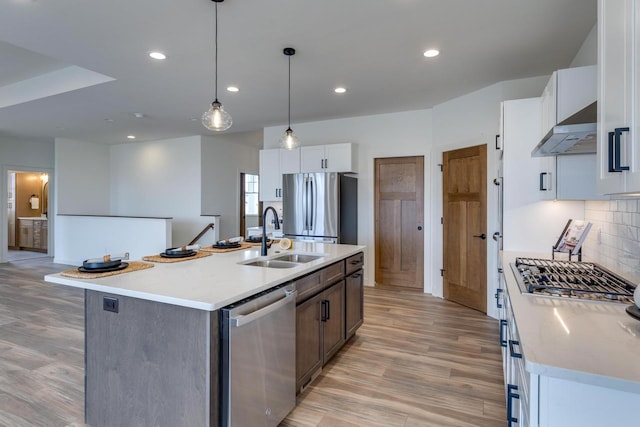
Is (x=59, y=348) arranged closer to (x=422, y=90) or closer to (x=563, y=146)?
(x=563, y=146)

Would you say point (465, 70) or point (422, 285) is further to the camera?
point (422, 285)

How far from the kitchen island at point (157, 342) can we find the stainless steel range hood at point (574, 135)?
160cm

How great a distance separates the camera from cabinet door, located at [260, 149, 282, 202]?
563 cm

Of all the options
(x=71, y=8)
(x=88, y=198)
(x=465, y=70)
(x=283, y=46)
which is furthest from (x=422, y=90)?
(x=88, y=198)

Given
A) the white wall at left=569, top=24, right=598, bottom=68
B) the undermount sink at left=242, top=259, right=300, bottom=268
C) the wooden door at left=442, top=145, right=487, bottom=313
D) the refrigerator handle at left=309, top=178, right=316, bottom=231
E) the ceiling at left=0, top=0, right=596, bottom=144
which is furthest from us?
the refrigerator handle at left=309, top=178, right=316, bottom=231

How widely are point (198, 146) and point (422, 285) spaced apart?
5191mm

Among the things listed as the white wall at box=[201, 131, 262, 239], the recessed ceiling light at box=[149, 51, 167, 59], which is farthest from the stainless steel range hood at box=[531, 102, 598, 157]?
the white wall at box=[201, 131, 262, 239]

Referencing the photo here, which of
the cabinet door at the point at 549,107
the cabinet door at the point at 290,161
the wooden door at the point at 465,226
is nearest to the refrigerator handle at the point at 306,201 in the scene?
the cabinet door at the point at 290,161

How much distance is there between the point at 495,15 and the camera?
2539mm

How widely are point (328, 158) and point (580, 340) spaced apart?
4.32 meters

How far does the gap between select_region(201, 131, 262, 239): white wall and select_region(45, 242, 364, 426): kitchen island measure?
215 inches

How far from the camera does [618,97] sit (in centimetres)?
119

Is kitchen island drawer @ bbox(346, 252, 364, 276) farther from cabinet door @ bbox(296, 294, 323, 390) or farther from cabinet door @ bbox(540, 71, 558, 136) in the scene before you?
cabinet door @ bbox(540, 71, 558, 136)

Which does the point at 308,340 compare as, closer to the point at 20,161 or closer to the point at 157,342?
the point at 157,342
